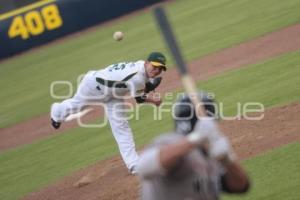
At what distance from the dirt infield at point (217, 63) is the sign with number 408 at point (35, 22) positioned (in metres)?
10.2

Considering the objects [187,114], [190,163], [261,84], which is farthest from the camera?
[261,84]

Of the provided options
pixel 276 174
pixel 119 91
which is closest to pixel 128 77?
pixel 119 91

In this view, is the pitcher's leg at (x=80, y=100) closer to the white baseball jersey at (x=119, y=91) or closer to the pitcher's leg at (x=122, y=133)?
the white baseball jersey at (x=119, y=91)

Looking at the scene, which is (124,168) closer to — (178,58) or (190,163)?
(178,58)

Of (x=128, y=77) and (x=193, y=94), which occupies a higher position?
(x=128, y=77)

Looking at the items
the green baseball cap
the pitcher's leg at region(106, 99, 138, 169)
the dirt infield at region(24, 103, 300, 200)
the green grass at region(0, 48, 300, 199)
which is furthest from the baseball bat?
the green grass at region(0, 48, 300, 199)

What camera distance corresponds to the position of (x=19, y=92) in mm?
18938

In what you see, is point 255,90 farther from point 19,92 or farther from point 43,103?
point 19,92

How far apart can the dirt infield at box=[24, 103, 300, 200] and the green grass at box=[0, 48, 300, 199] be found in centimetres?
47

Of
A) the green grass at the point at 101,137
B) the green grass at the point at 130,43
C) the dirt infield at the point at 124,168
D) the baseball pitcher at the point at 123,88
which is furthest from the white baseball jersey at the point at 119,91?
the green grass at the point at 130,43

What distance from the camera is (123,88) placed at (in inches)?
340

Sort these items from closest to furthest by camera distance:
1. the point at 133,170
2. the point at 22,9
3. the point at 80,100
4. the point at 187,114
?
the point at 187,114 → the point at 133,170 → the point at 80,100 → the point at 22,9

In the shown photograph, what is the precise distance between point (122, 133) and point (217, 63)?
21.4ft

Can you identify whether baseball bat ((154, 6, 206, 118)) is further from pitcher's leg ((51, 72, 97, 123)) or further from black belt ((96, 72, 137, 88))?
pitcher's leg ((51, 72, 97, 123))
